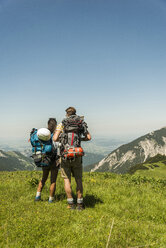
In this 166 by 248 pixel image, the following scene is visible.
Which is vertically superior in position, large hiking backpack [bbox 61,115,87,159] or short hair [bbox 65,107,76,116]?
short hair [bbox 65,107,76,116]

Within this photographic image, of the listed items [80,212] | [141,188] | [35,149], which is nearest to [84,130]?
[35,149]

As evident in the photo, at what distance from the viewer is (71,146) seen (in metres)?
5.89

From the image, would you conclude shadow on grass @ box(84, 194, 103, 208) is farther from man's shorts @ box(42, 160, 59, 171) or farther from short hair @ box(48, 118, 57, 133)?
short hair @ box(48, 118, 57, 133)

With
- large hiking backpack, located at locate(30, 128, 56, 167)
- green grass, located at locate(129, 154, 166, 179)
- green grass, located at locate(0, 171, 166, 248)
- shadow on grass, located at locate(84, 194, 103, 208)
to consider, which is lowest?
green grass, located at locate(129, 154, 166, 179)

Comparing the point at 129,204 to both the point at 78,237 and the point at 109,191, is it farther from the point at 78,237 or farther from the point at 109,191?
the point at 78,237

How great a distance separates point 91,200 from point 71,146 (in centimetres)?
263

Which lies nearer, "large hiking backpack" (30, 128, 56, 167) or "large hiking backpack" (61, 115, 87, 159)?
"large hiking backpack" (61, 115, 87, 159)

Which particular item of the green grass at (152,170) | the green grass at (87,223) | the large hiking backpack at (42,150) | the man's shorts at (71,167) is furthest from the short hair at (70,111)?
the green grass at (152,170)

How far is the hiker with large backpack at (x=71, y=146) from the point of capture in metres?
5.84

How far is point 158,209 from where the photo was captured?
6156mm

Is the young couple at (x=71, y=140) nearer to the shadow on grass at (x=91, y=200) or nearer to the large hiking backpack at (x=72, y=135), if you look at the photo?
the large hiking backpack at (x=72, y=135)

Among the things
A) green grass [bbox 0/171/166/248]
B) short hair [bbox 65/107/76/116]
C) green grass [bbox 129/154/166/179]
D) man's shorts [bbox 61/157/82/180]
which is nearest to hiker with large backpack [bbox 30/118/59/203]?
man's shorts [bbox 61/157/82/180]

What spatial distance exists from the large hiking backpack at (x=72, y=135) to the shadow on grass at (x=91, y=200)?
7.11 ft

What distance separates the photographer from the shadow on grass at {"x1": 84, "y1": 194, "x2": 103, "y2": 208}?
21.4ft
